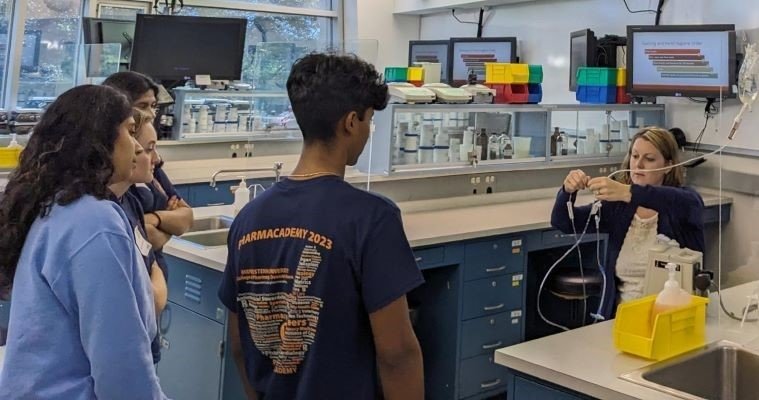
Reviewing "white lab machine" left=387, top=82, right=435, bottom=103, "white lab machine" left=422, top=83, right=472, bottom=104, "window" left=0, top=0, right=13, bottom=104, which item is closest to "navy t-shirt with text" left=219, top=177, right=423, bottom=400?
"white lab machine" left=387, top=82, right=435, bottom=103

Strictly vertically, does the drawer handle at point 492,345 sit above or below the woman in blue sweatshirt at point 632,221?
below

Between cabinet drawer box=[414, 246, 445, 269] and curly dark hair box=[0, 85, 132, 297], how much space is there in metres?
1.97

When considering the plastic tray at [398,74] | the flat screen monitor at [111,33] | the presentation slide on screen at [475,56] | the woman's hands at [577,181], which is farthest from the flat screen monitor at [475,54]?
the woman's hands at [577,181]

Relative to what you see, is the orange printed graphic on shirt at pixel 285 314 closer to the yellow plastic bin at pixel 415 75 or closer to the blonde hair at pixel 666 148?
the blonde hair at pixel 666 148

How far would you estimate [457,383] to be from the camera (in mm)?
3402

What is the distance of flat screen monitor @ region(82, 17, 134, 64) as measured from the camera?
486 centimetres

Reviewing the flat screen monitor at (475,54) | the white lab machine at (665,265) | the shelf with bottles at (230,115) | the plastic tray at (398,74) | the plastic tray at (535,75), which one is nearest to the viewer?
the white lab machine at (665,265)

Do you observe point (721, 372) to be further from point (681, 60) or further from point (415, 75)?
point (681, 60)

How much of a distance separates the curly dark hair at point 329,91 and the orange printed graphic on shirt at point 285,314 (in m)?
0.22

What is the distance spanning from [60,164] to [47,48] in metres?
4.63

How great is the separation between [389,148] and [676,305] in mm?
2132

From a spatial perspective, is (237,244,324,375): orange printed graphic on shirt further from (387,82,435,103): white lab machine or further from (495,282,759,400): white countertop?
(387,82,435,103): white lab machine

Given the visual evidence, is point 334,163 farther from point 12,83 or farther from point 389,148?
point 12,83

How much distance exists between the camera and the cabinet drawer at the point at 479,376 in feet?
11.2
